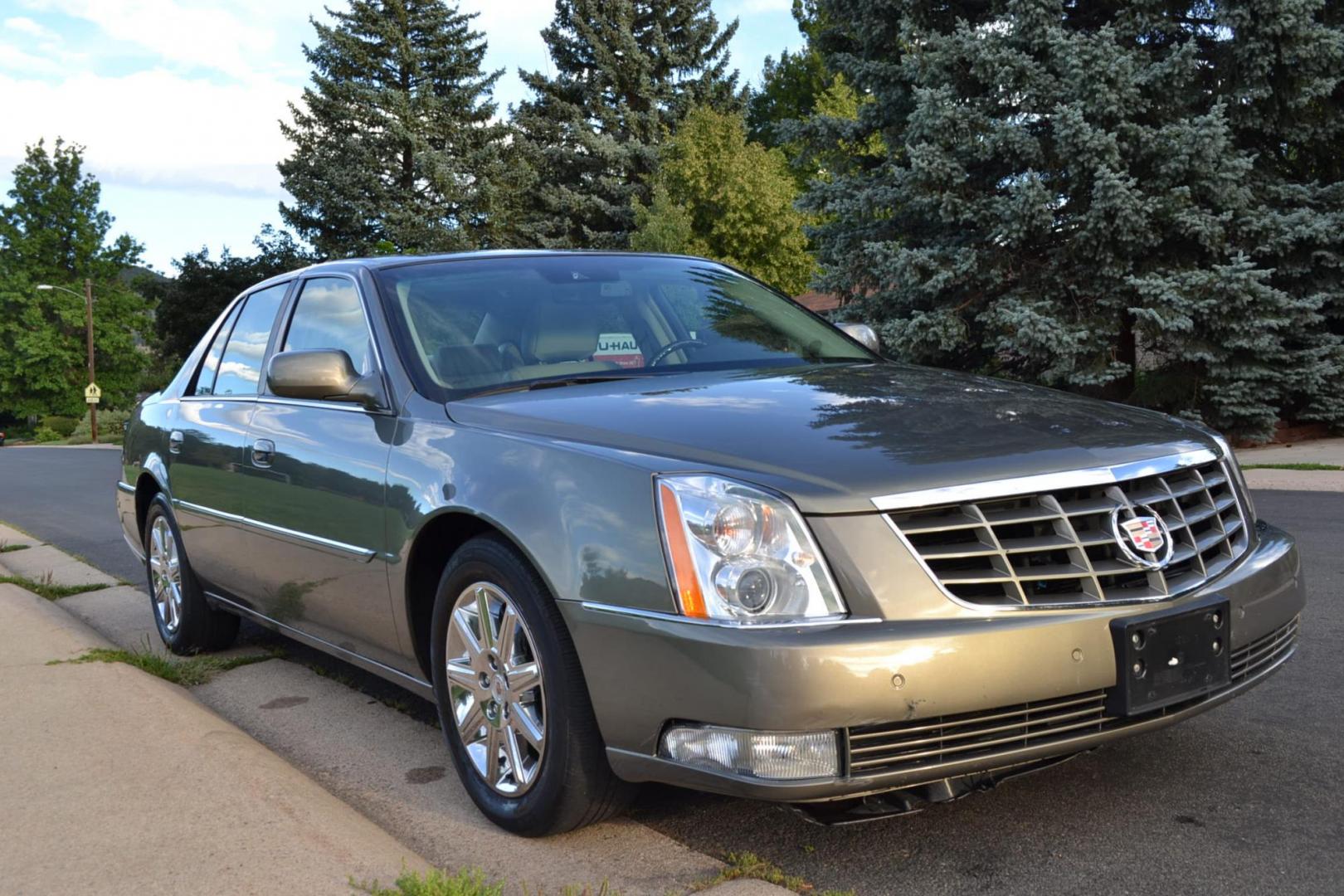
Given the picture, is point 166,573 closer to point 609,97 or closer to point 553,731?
point 553,731

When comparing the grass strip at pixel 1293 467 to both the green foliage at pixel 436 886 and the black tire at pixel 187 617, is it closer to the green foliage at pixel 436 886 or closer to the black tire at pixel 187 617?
the black tire at pixel 187 617

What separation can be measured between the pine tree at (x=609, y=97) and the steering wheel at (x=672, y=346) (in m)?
43.6

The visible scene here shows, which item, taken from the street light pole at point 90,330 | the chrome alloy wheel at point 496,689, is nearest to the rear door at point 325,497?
the chrome alloy wheel at point 496,689

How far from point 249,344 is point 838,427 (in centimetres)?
310

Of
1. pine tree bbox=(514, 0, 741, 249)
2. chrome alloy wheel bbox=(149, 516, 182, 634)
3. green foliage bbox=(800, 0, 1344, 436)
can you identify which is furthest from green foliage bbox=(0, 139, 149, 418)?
chrome alloy wheel bbox=(149, 516, 182, 634)

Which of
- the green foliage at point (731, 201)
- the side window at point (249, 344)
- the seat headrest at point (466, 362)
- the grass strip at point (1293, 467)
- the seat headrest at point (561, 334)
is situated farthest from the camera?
the green foliage at point (731, 201)

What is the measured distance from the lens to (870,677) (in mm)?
2742

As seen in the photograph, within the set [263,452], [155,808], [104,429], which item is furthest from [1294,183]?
[104,429]

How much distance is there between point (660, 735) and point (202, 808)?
1.35 metres

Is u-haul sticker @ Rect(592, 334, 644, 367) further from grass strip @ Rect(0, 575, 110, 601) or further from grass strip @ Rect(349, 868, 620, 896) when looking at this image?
grass strip @ Rect(0, 575, 110, 601)

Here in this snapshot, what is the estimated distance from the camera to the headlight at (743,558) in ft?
9.28

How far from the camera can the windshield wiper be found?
3.91m

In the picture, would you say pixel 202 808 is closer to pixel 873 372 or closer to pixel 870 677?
pixel 870 677

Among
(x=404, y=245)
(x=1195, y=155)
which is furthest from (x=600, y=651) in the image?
(x=404, y=245)
